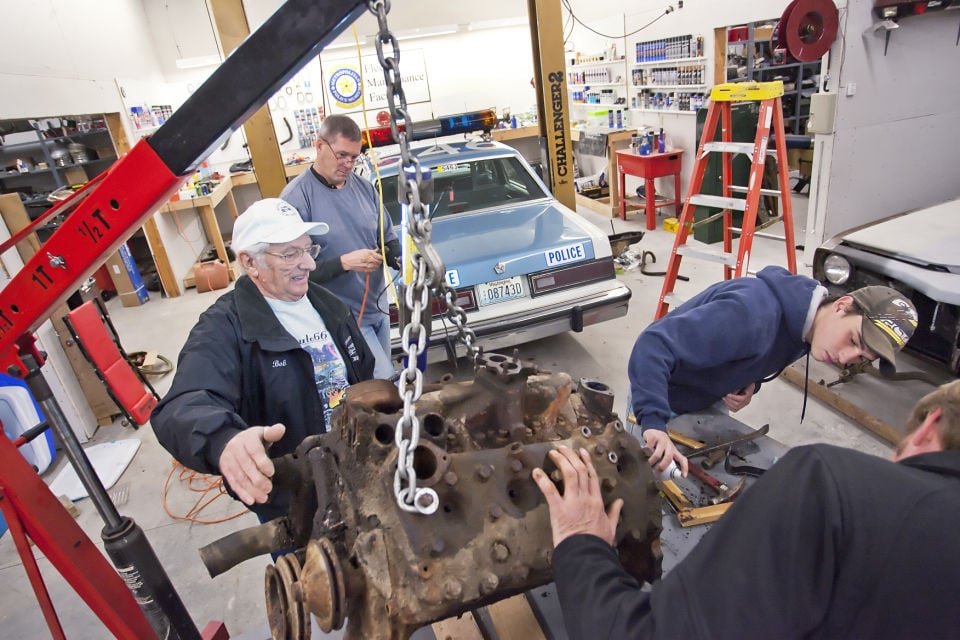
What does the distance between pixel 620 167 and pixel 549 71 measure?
3.62 metres

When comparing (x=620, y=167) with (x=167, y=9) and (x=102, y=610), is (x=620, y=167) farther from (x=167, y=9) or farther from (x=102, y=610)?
(x=167, y=9)

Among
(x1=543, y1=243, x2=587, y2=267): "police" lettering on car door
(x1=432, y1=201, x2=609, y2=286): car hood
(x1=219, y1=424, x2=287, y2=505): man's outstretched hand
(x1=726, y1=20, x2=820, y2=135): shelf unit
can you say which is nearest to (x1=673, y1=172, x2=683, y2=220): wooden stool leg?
(x1=726, y1=20, x2=820, y2=135): shelf unit

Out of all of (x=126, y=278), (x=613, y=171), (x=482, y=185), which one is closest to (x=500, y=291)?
(x=482, y=185)

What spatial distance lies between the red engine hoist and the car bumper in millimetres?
2116

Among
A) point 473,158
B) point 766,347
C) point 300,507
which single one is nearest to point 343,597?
point 300,507

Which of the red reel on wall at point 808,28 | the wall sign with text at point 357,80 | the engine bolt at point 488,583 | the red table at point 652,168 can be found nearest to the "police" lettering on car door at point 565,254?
the red reel on wall at point 808,28

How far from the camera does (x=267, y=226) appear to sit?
1907 millimetres

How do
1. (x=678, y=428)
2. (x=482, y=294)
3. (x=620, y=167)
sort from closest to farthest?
(x=678, y=428), (x=482, y=294), (x=620, y=167)

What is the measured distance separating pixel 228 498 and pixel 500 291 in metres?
2.37

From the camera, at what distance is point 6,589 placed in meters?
3.08

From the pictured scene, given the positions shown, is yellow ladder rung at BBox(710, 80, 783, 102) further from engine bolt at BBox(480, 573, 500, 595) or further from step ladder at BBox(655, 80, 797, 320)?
engine bolt at BBox(480, 573, 500, 595)

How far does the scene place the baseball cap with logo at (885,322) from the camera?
188 centimetres

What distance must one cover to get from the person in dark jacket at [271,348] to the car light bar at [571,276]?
2.06m

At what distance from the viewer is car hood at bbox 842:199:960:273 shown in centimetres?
322
